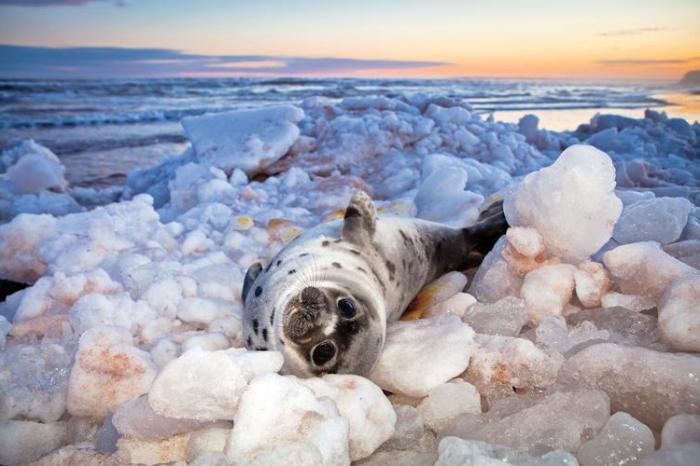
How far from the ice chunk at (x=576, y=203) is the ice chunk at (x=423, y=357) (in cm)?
75

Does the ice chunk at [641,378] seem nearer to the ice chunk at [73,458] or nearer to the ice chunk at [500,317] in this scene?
the ice chunk at [500,317]

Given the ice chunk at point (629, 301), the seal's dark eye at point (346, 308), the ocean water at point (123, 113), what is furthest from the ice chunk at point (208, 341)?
the ocean water at point (123, 113)

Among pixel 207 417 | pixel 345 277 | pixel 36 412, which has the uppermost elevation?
pixel 345 277

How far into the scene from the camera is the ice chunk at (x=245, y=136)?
6715mm

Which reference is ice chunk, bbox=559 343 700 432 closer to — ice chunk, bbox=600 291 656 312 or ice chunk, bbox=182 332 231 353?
ice chunk, bbox=600 291 656 312

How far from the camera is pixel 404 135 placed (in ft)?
25.0

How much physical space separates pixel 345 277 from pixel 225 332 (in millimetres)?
A: 733

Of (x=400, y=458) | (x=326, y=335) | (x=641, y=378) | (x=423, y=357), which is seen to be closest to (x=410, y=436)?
(x=400, y=458)

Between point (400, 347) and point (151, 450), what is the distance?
1081mm

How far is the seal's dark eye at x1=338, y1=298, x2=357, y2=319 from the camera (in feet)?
7.72

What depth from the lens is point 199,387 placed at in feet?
6.36

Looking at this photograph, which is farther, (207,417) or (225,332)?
(225,332)

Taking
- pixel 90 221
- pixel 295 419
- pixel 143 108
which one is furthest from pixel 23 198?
pixel 143 108

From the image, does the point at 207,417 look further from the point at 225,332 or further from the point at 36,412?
the point at 225,332
